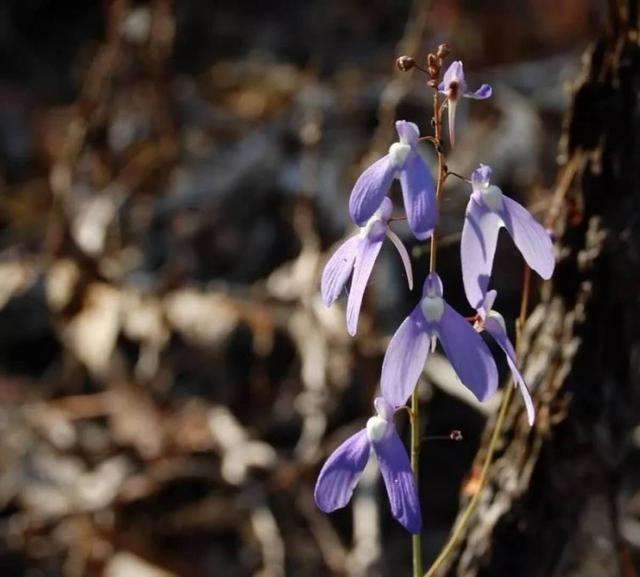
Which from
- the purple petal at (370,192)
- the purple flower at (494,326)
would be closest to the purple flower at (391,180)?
the purple petal at (370,192)

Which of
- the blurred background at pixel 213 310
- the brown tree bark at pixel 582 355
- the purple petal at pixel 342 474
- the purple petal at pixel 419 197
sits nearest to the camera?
the purple petal at pixel 419 197

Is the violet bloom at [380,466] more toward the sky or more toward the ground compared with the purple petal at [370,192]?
more toward the ground

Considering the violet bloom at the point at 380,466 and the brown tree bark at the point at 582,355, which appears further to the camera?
the brown tree bark at the point at 582,355

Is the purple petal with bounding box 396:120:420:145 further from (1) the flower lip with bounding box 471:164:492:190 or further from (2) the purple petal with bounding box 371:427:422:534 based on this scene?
(2) the purple petal with bounding box 371:427:422:534

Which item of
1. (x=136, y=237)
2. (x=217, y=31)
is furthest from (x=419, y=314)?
(x=217, y=31)

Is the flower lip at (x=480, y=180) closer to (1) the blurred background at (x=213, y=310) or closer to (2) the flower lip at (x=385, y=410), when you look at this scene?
(2) the flower lip at (x=385, y=410)

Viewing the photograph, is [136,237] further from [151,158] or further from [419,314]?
[419,314]

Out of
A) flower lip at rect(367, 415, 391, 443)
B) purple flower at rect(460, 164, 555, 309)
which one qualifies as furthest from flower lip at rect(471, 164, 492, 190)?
flower lip at rect(367, 415, 391, 443)
